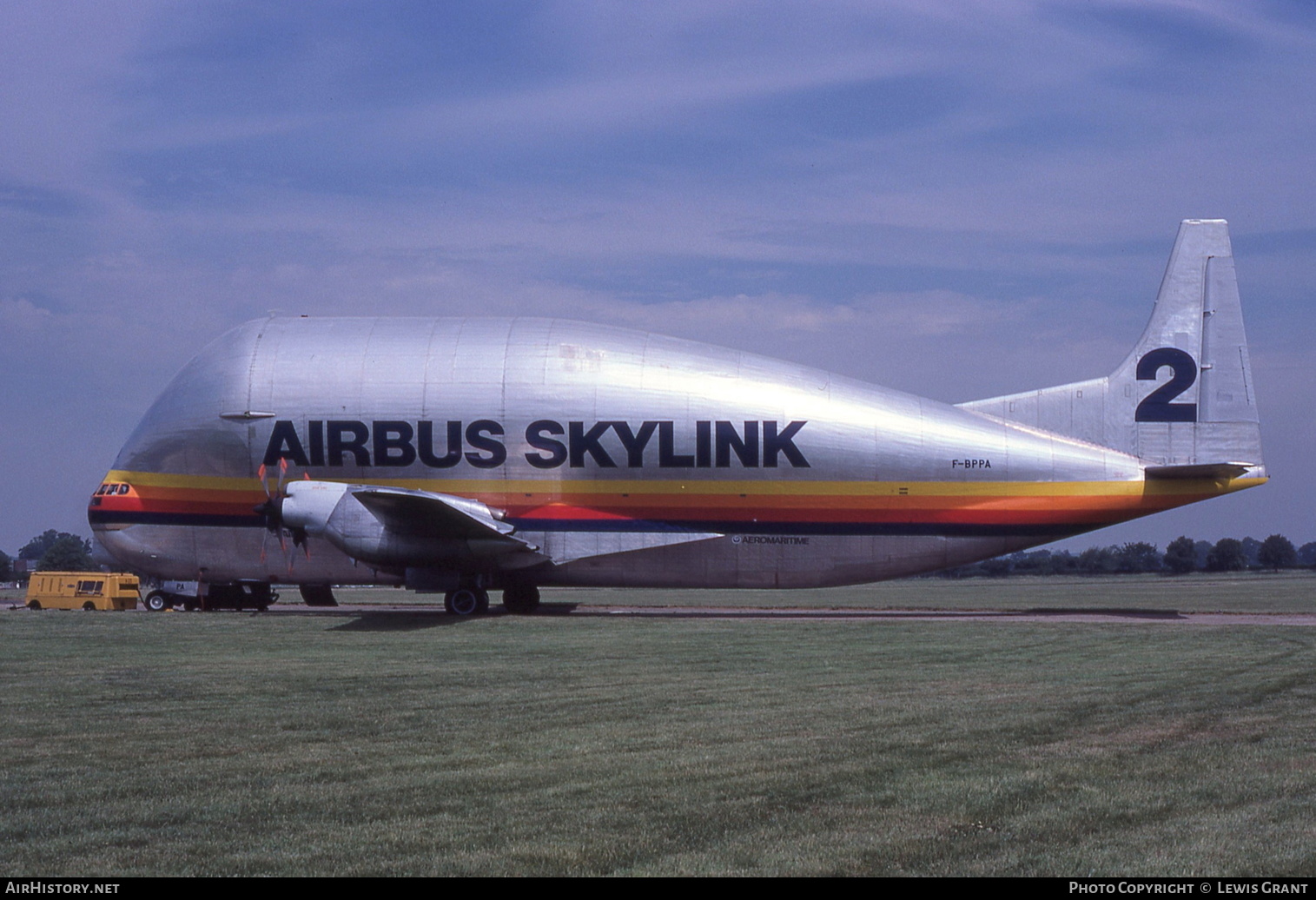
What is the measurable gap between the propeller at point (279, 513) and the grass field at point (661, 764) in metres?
10.4

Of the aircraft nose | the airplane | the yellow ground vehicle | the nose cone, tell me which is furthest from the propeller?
the yellow ground vehicle

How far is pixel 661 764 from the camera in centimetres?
1077

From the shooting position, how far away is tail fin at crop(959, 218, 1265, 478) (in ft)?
112

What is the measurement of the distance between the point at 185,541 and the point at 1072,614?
2664 cm

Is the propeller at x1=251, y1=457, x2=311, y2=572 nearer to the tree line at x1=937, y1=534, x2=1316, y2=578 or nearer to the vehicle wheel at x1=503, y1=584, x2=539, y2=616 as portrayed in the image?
the vehicle wheel at x1=503, y1=584, x2=539, y2=616

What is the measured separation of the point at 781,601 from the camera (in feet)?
154

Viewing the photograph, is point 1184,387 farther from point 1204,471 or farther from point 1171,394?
point 1204,471

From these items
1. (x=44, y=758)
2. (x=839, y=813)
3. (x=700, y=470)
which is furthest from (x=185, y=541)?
(x=839, y=813)

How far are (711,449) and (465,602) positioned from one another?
27.5 feet

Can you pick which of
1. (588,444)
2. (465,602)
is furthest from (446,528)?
(588,444)

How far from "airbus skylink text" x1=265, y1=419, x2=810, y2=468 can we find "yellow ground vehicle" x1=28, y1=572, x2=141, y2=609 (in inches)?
583

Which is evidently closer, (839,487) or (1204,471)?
(1204,471)
